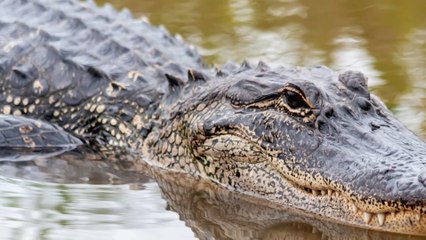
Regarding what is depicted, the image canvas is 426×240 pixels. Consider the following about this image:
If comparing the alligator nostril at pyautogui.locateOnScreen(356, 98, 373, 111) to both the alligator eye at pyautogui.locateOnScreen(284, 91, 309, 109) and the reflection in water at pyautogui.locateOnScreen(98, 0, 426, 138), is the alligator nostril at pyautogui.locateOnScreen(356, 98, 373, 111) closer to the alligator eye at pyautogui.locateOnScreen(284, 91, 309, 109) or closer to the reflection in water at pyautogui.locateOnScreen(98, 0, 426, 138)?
the alligator eye at pyautogui.locateOnScreen(284, 91, 309, 109)

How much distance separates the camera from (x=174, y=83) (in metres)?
6.97

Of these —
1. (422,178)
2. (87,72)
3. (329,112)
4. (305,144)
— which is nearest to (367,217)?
(422,178)

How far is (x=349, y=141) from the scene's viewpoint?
5.79 metres

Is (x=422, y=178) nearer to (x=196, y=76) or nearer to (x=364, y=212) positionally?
(x=364, y=212)

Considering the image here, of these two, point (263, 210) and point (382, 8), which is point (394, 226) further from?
point (382, 8)

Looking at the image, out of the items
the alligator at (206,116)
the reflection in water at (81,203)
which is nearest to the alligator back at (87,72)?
the alligator at (206,116)

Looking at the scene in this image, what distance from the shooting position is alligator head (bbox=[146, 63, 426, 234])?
211 inches

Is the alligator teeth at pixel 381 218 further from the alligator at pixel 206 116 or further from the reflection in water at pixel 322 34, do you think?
the reflection in water at pixel 322 34

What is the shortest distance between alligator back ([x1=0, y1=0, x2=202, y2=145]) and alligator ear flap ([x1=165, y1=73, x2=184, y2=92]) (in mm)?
62

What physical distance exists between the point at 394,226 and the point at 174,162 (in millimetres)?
1890

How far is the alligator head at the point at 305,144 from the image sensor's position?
5.37 metres

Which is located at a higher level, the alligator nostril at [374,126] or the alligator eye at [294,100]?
the alligator eye at [294,100]

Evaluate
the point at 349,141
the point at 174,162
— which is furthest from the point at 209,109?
the point at 349,141

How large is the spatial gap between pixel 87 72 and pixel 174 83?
75 cm
